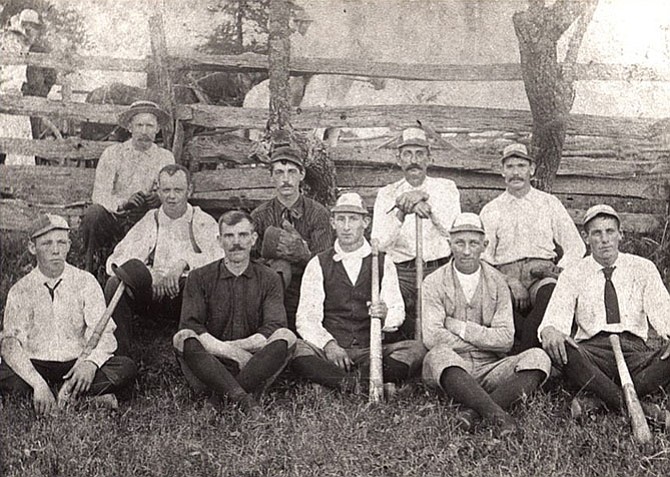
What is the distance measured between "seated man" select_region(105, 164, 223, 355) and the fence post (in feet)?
2.13

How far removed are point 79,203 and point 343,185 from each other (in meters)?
1.74

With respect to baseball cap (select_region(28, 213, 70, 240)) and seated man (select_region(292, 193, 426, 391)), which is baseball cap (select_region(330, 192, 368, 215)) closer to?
seated man (select_region(292, 193, 426, 391))

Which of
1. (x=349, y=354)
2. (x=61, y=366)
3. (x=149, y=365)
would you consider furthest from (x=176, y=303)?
(x=349, y=354)

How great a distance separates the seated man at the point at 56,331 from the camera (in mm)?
4125

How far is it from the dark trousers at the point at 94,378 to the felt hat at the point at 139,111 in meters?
1.83

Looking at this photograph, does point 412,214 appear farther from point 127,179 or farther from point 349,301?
point 127,179

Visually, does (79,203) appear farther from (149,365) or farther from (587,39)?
(587,39)

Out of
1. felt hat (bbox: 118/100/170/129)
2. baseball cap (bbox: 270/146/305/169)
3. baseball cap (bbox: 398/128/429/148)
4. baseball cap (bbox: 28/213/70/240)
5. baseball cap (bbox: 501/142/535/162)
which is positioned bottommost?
baseball cap (bbox: 28/213/70/240)

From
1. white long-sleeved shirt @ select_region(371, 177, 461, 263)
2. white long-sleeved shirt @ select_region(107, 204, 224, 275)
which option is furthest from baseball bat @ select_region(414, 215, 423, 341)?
white long-sleeved shirt @ select_region(107, 204, 224, 275)

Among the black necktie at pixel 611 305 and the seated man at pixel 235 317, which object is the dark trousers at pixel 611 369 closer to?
the black necktie at pixel 611 305

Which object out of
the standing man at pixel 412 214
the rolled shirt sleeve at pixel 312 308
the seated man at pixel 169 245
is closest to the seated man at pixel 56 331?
the seated man at pixel 169 245

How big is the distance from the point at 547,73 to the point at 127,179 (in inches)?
109

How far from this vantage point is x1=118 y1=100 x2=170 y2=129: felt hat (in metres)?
5.45

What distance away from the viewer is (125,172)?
5.39 metres
